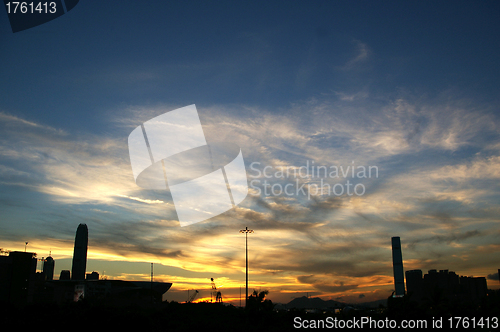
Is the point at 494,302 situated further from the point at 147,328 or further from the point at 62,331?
the point at 62,331

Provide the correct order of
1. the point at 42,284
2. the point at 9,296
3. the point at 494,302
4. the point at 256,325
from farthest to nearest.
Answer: the point at 42,284 → the point at 9,296 → the point at 256,325 → the point at 494,302

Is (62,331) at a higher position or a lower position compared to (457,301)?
lower

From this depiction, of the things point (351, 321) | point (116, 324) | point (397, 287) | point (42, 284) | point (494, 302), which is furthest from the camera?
point (397, 287)

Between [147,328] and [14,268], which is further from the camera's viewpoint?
[14,268]

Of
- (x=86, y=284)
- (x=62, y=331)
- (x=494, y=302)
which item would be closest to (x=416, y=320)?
(x=494, y=302)

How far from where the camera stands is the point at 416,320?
85.4 ft

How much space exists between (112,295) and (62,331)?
129 m

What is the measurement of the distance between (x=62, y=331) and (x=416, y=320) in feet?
91.5

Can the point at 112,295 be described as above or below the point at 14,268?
below

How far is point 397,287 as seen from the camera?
199500mm

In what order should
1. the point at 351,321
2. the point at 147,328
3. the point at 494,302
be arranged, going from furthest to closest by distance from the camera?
the point at 147,328
the point at 351,321
the point at 494,302

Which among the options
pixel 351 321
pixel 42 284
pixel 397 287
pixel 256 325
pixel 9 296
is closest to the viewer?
pixel 351 321

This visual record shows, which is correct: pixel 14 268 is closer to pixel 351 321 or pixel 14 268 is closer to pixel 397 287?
pixel 351 321

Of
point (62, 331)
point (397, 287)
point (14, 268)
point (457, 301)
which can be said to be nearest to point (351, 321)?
point (457, 301)
